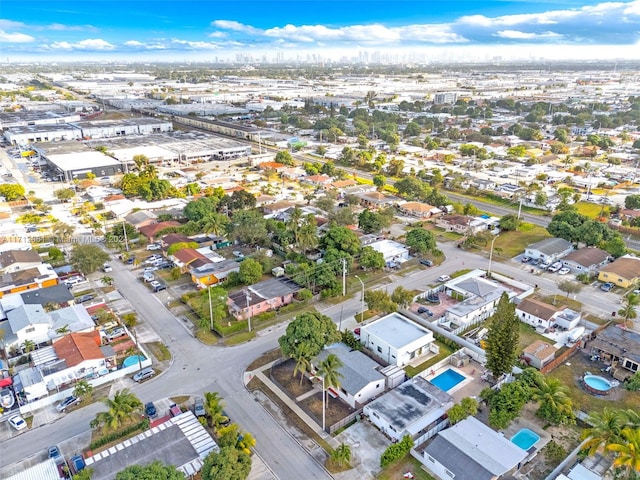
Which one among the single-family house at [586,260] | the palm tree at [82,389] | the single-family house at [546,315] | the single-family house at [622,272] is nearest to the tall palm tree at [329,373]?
the palm tree at [82,389]

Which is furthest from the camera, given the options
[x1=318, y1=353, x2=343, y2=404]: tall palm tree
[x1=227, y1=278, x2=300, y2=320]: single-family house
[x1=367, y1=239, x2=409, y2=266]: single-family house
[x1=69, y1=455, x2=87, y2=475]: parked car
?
[x1=367, y1=239, x2=409, y2=266]: single-family house

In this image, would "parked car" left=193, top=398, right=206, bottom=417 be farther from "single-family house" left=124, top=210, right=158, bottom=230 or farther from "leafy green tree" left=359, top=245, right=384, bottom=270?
"single-family house" left=124, top=210, right=158, bottom=230

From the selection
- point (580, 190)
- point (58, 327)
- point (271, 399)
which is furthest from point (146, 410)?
point (580, 190)

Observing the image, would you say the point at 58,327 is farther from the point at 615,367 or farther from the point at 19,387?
the point at 615,367

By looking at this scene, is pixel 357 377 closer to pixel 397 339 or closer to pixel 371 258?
pixel 397 339

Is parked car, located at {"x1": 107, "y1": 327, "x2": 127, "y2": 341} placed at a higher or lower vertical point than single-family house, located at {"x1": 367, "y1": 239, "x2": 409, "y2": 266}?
lower

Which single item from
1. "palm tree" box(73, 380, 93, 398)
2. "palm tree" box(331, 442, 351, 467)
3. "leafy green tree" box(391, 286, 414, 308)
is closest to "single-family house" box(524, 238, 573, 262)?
"leafy green tree" box(391, 286, 414, 308)
